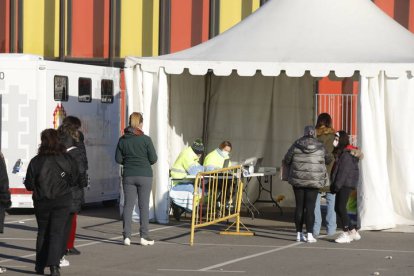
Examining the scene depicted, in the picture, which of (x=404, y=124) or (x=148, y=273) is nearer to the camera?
(x=148, y=273)

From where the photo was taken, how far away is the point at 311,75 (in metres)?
18.6

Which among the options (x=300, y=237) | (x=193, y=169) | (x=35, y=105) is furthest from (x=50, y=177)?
(x=35, y=105)

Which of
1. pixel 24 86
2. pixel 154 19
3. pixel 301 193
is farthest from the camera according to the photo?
pixel 154 19

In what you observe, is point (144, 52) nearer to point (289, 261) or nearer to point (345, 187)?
point (345, 187)

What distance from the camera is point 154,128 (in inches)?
776

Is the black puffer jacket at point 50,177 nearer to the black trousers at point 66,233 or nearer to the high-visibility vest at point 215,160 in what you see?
the black trousers at point 66,233

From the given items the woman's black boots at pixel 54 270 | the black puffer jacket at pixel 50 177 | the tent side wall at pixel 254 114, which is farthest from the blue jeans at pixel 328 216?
the woman's black boots at pixel 54 270

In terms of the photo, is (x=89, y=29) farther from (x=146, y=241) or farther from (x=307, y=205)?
(x=146, y=241)

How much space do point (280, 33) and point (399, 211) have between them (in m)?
3.47

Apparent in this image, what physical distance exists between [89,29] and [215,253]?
18795 mm

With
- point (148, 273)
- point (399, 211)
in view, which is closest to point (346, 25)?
point (399, 211)

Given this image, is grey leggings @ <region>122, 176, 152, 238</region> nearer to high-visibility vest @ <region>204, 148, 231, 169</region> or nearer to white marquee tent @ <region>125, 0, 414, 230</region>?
white marquee tent @ <region>125, 0, 414, 230</region>

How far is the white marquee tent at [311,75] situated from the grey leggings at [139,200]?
2916 millimetres

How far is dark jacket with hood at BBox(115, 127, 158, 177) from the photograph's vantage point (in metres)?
16.4
